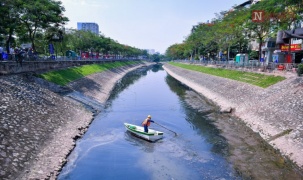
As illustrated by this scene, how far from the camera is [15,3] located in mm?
38719

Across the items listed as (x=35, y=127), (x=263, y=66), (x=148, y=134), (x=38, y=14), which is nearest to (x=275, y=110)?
(x=148, y=134)

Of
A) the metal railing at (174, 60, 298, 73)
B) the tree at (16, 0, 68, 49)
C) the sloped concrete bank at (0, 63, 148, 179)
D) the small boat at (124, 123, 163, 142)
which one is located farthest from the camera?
the tree at (16, 0, 68, 49)

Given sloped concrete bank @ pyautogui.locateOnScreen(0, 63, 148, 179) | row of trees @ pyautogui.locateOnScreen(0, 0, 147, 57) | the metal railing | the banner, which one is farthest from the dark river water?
the banner

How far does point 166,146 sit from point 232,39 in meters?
50.4

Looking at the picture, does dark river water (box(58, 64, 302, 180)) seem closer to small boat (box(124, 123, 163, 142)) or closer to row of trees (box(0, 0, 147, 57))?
small boat (box(124, 123, 163, 142))

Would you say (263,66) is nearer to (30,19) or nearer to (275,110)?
(275,110)

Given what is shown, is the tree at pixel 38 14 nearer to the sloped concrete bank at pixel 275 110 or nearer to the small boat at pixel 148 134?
the small boat at pixel 148 134

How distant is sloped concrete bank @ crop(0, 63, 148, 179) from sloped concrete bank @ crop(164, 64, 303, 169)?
17.0m

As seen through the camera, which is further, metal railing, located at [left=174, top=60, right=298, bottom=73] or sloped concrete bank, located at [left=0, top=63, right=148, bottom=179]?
metal railing, located at [left=174, top=60, right=298, bottom=73]

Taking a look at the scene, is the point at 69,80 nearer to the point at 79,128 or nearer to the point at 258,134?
the point at 79,128

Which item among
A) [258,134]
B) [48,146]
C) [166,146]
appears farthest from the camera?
[258,134]

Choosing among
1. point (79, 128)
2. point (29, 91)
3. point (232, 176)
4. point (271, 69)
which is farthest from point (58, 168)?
point (271, 69)

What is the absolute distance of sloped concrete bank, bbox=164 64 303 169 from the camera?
21.0m

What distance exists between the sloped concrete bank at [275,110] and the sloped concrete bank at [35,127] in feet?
55.7
